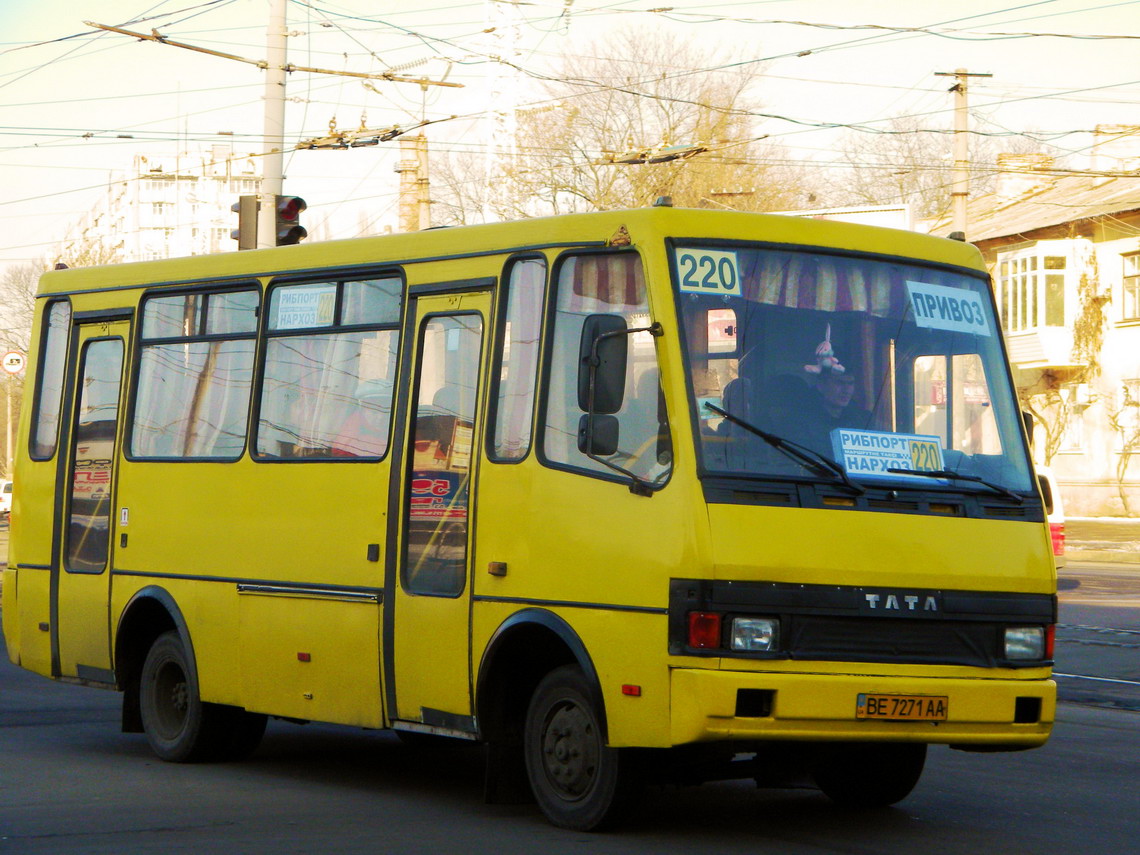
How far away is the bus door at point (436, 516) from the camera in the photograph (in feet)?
28.8

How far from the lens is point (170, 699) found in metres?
11.1

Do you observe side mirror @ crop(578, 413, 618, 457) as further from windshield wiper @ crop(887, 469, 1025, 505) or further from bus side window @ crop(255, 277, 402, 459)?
bus side window @ crop(255, 277, 402, 459)

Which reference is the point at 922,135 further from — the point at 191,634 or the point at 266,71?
the point at 191,634

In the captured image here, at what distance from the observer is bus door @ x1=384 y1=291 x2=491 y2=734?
8.77m

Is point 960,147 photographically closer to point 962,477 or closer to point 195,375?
point 195,375

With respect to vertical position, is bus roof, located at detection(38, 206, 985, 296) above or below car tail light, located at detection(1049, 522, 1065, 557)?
above

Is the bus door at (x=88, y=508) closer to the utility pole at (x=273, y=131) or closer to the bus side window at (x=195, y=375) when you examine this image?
the bus side window at (x=195, y=375)

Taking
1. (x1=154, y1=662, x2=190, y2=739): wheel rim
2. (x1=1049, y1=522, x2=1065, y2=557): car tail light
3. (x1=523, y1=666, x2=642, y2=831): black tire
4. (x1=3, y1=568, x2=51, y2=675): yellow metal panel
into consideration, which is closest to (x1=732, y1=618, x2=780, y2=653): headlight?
(x1=523, y1=666, x2=642, y2=831): black tire

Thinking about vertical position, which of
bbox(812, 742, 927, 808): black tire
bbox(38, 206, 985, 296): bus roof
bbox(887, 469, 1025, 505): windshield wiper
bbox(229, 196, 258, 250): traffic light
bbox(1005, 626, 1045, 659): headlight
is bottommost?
bbox(812, 742, 927, 808): black tire

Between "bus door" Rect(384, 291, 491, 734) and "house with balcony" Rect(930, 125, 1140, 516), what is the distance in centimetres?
3588

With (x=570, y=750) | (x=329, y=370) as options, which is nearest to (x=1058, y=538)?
(x=329, y=370)

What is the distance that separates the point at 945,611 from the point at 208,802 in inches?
149

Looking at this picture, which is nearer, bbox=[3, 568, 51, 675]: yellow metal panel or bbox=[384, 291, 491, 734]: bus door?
bbox=[384, 291, 491, 734]: bus door

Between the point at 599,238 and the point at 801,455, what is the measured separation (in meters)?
1.40
